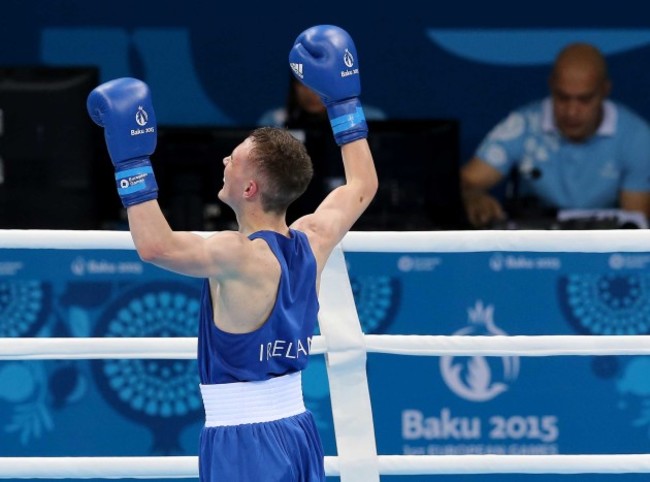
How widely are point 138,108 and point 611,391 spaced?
5.91 ft

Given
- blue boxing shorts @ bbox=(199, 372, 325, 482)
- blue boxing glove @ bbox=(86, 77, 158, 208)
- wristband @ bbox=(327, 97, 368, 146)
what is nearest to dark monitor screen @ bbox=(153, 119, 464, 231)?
wristband @ bbox=(327, 97, 368, 146)

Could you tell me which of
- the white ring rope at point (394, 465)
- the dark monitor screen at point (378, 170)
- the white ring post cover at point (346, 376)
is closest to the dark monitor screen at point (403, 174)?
the dark monitor screen at point (378, 170)

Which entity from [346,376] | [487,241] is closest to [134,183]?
[346,376]

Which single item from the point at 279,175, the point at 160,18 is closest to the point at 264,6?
the point at 160,18

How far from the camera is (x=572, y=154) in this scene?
6816 millimetres

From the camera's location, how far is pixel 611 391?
13.6ft

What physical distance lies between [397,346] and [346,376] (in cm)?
16

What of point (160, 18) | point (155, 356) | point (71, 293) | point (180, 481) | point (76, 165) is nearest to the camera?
point (155, 356)

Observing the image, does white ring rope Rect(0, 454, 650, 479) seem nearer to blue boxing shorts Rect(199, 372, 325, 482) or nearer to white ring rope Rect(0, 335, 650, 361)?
white ring rope Rect(0, 335, 650, 361)

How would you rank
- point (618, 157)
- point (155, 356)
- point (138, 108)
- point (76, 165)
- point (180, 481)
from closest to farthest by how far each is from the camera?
point (138, 108)
point (155, 356)
point (180, 481)
point (76, 165)
point (618, 157)

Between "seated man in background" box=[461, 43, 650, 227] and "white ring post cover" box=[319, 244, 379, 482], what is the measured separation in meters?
2.94

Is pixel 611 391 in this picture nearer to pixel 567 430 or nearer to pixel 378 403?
pixel 567 430

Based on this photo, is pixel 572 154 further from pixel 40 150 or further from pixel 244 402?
pixel 244 402

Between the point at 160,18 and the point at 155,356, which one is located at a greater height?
the point at 160,18
